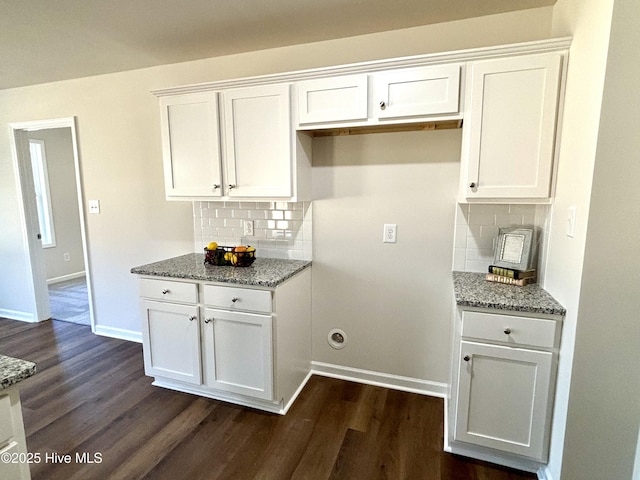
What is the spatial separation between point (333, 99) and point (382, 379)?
1917 mm

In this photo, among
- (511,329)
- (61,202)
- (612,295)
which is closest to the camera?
(612,295)

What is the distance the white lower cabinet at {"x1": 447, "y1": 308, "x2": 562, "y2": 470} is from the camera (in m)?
1.57

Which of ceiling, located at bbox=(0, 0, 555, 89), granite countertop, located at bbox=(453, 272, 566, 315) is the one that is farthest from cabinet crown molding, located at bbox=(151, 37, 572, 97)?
granite countertop, located at bbox=(453, 272, 566, 315)

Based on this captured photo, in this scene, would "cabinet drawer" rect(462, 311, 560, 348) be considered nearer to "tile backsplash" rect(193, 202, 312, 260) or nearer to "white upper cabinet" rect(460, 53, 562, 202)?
"white upper cabinet" rect(460, 53, 562, 202)

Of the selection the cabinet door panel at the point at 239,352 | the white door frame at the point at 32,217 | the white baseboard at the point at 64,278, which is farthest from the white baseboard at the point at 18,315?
the cabinet door panel at the point at 239,352

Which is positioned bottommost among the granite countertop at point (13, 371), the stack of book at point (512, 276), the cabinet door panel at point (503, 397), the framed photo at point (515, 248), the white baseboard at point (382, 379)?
the white baseboard at point (382, 379)

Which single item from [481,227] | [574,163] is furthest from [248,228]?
[574,163]

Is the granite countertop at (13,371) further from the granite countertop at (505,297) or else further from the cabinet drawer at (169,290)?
the granite countertop at (505,297)

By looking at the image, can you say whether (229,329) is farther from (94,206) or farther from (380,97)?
(94,206)

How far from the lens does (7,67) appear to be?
2766mm

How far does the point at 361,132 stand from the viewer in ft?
7.30

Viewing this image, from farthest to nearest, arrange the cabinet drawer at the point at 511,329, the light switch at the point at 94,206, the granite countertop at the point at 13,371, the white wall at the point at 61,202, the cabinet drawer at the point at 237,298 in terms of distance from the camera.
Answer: the white wall at the point at 61,202
the light switch at the point at 94,206
the cabinet drawer at the point at 237,298
the cabinet drawer at the point at 511,329
the granite countertop at the point at 13,371

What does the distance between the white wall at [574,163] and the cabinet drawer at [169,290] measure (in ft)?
6.51

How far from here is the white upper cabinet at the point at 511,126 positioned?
161 centimetres
